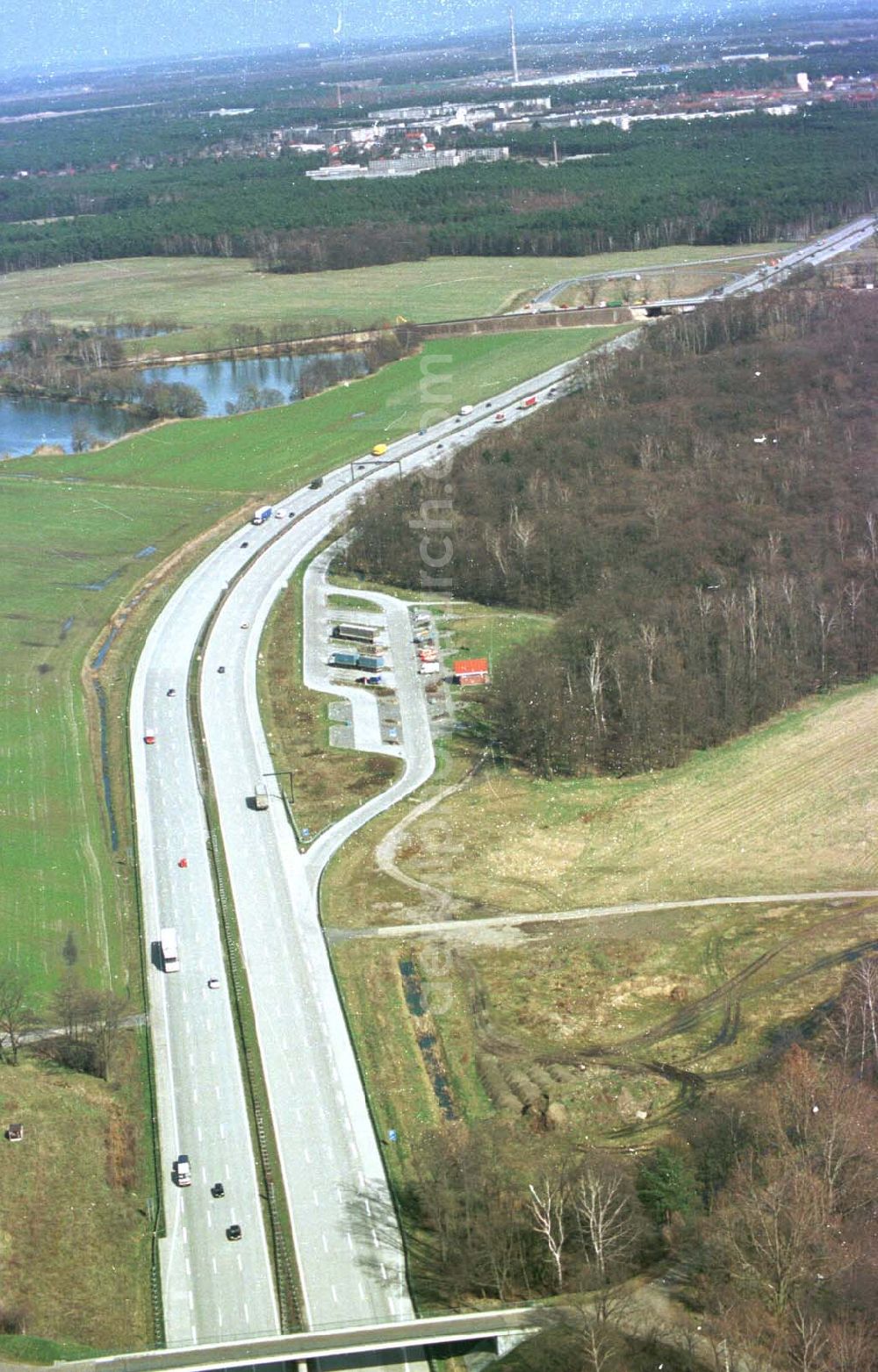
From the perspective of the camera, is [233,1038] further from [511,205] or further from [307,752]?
[511,205]

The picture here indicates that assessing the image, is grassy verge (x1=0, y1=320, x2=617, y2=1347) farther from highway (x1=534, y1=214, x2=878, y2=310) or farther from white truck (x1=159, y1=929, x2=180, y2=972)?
highway (x1=534, y1=214, x2=878, y2=310)

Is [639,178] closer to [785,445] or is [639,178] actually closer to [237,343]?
[237,343]

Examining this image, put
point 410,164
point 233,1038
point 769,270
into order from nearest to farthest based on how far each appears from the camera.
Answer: point 233,1038 < point 769,270 < point 410,164

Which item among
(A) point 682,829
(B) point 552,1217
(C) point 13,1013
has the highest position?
(C) point 13,1013

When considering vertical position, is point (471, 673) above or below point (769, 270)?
below

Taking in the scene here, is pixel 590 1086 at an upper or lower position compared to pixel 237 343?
lower

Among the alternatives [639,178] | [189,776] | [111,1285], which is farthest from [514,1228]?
[639,178]

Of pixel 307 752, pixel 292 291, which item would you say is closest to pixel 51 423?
pixel 292 291

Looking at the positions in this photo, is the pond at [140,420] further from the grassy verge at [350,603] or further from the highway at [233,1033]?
the highway at [233,1033]
